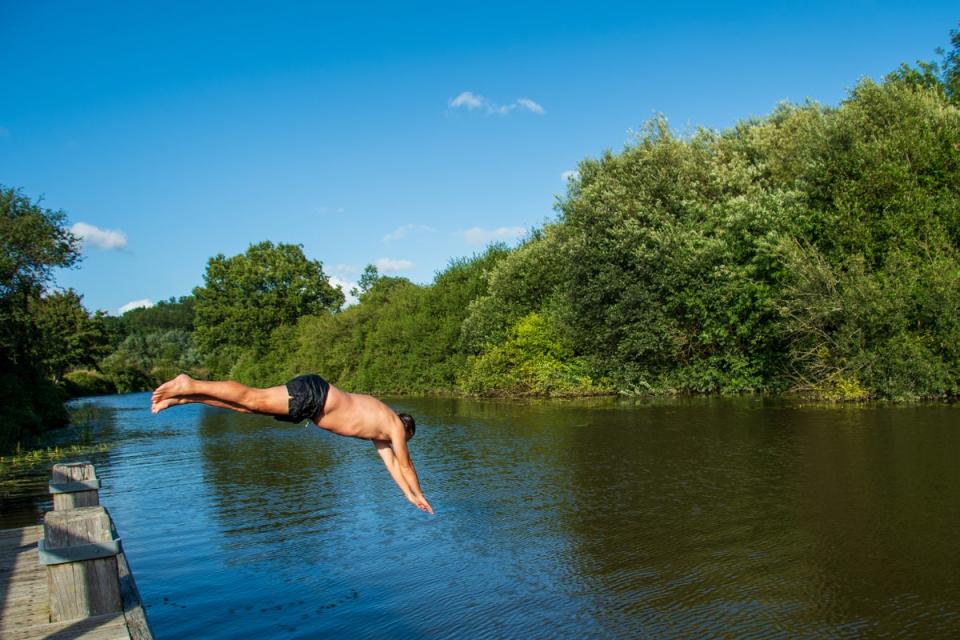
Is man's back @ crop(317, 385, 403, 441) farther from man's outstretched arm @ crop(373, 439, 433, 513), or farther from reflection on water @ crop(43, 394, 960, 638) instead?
reflection on water @ crop(43, 394, 960, 638)

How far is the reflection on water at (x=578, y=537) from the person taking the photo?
296 inches

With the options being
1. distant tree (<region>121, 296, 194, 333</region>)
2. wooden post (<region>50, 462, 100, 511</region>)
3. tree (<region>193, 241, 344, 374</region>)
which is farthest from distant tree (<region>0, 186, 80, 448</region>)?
distant tree (<region>121, 296, 194, 333</region>)

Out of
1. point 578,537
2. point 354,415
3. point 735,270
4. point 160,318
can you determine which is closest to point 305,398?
point 354,415

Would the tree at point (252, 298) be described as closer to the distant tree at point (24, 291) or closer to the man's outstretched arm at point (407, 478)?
the distant tree at point (24, 291)

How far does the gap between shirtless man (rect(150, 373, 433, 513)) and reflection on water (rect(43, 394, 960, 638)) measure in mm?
1880

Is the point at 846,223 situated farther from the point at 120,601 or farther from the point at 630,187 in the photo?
the point at 120,601

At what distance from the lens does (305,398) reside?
21.5 ft

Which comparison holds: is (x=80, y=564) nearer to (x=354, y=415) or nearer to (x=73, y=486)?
(x=354, y=415)

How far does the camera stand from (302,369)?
2445 inches

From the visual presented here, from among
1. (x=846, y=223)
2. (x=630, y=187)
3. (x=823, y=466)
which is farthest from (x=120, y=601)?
(x=630, y=187)

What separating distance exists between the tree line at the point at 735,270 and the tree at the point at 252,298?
34222 mm

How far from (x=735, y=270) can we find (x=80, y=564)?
25.8 metres

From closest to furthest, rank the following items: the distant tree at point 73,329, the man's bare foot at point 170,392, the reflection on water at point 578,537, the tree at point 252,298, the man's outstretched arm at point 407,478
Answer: the man's bare foot at point 170,392 → the man's outstretched arm at point 407,478 → the reflection on water at point 578,537 → the distant tree at point 73,329 → the tree at point 252,298

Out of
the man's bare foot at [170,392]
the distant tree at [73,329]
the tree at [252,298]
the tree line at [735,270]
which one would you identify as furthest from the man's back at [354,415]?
the tree at [252,298]
